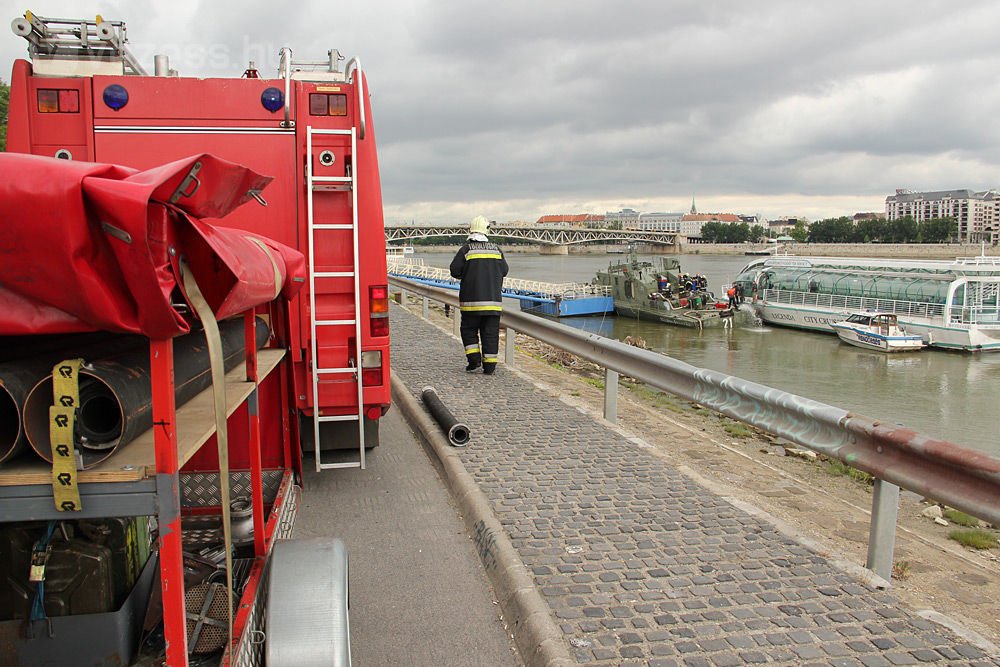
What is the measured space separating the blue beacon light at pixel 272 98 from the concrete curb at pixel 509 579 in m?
3.13

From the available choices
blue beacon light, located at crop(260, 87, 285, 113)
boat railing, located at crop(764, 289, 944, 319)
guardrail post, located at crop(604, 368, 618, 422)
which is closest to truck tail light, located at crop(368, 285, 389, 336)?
blue beacon light, located at crop(260, 87, 285, 113)

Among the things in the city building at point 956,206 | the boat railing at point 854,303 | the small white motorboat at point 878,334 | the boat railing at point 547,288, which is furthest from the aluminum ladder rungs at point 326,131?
the city building at point 956,206

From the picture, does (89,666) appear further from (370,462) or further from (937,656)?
(370,462)

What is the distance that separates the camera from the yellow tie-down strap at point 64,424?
72.1 inches

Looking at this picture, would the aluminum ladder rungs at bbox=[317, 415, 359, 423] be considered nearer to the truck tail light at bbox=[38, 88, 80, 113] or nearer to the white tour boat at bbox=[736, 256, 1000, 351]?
the truck tail light at bbox=[38, 88, 80, 113]

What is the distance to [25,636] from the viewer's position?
2.37 m

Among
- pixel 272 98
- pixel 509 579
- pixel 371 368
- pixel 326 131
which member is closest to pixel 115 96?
pixel 272 98

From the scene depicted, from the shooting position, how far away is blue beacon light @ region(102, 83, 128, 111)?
5.45 meters

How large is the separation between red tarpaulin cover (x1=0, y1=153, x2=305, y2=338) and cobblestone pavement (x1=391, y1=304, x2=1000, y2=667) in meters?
2.56

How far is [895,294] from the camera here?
3888cm

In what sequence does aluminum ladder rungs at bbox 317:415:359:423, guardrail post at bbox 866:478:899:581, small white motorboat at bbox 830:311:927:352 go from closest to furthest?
1. guardrail post at bbox 866:478:899:581
2. aluminum ladder rungs at bbox 317:415:359:423
3. small white motorboat at bbox 830:311:927:352

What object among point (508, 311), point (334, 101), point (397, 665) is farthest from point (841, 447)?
point (508, 311)

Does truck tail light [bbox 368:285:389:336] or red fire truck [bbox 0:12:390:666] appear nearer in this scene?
red fire truck [bbox 0:12:390:666]

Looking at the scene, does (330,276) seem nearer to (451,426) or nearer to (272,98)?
(272,98)
